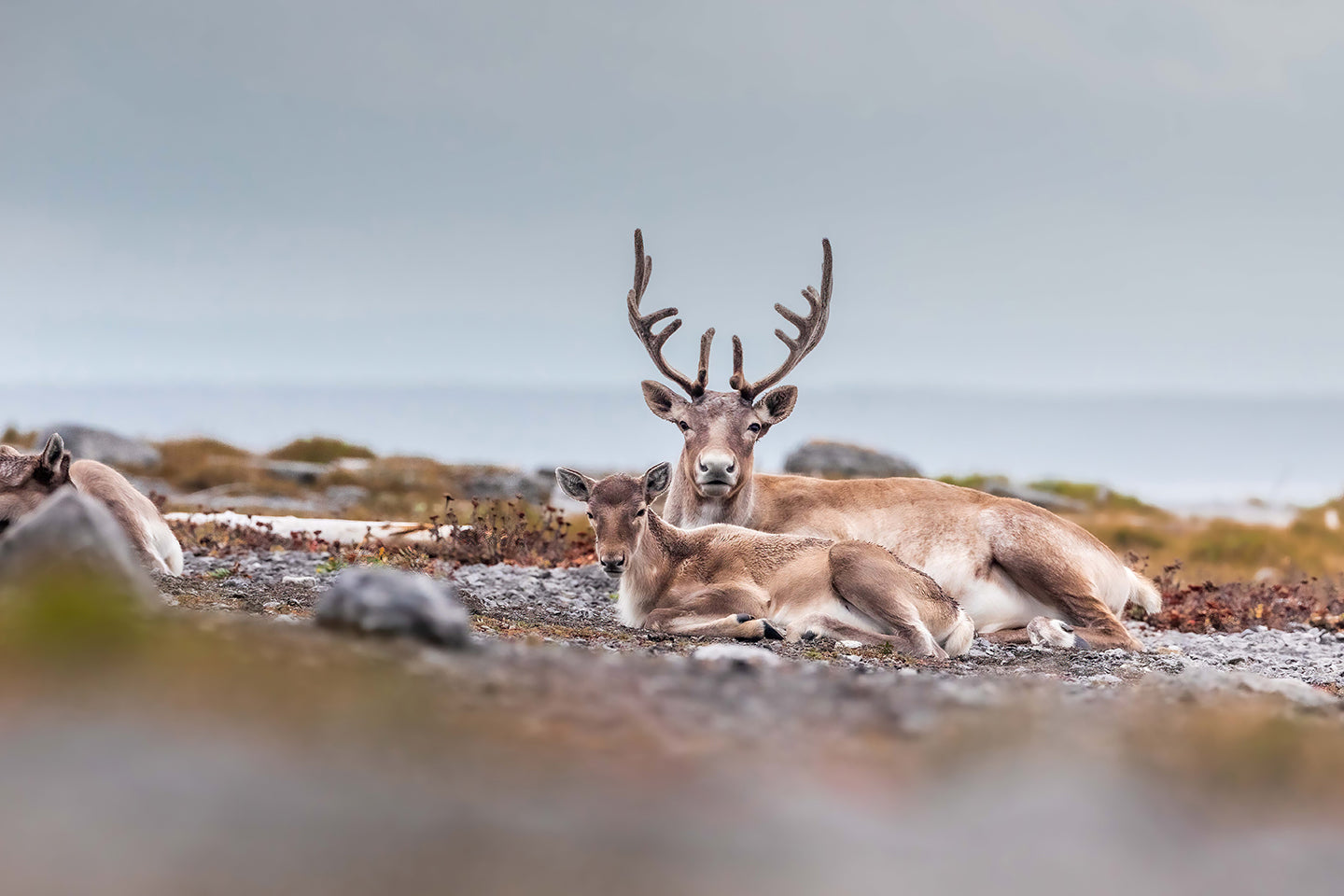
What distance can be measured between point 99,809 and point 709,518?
31.0 ft

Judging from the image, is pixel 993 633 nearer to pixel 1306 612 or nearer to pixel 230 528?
pixel 1306 612

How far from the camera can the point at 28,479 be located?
1013cm

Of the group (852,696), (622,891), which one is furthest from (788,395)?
(622,891)

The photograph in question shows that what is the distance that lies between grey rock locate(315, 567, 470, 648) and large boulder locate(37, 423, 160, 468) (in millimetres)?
37470

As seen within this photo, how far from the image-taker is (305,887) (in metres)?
3.22

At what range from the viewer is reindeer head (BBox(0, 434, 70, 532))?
987 cm

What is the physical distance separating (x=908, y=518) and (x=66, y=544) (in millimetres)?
8714

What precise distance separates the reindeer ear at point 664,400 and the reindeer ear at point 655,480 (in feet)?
5.06

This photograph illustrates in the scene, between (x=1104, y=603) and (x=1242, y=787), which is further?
(x=1104, y=603)

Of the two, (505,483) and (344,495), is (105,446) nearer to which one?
(344,495)

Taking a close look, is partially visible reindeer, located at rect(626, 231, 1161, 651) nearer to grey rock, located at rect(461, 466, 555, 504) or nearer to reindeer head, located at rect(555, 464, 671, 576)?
reindeer head, located at rect(555, 464, 671, 576)

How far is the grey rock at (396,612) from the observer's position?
5.45 m

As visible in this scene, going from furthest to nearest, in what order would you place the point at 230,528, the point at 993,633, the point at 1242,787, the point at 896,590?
the point at 230,528, the point at 993,633, the point at 896,590, the point at 1242,787

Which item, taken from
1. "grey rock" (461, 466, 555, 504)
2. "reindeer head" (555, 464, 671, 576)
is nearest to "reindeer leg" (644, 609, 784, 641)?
"reindeer head" (555, 464, 671, 576)
